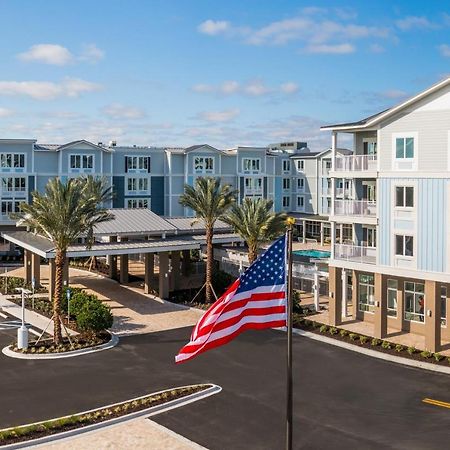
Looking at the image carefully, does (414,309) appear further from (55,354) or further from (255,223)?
(55,354)

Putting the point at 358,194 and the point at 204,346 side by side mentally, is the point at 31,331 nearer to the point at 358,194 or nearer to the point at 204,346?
the point at 358,194

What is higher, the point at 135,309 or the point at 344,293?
the point at 344,293

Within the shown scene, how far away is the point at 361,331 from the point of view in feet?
113

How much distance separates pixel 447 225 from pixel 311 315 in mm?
11120

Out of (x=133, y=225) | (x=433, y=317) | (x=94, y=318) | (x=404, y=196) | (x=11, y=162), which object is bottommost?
(x=94, y=318)

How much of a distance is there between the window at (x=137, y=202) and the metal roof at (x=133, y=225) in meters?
19.8

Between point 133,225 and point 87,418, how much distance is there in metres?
25.7

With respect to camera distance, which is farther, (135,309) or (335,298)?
(135,309)

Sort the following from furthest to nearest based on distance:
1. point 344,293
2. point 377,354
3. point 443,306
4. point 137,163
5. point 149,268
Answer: point 137,163 → point 149,268 → point 344,293 → point 443,306 → point 377,354

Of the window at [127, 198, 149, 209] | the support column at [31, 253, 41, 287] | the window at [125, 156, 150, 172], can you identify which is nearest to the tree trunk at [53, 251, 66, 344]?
the support column at [31, 253, 41, 287]

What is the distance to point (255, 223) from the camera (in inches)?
1542

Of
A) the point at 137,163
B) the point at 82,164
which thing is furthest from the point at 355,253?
the point at 137,163

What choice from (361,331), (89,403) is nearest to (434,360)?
(361,331)

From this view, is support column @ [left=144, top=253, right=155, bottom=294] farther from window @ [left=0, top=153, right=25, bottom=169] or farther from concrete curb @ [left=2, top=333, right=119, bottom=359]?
window @ [left=0, top=153, right=25, bottom=169]
